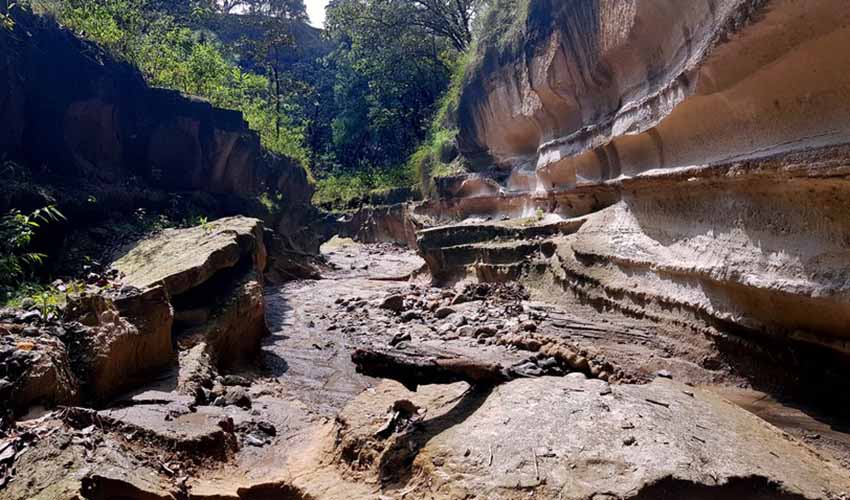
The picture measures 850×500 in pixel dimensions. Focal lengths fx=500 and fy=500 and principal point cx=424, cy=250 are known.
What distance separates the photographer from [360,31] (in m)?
26.1

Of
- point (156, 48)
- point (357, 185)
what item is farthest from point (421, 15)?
point (156, 48)

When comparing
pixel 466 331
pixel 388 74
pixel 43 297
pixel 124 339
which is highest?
pixel 388 74

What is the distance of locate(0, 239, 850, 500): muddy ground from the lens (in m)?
2.63

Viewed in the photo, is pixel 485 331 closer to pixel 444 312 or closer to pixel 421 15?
pixel 444 312

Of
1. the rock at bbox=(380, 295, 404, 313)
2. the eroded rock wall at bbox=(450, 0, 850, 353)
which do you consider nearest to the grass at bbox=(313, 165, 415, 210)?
the eroded rock wall at bbox=(450, 0, 850, 353)

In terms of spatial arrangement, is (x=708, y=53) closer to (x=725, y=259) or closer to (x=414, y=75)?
(x=725, y=259)

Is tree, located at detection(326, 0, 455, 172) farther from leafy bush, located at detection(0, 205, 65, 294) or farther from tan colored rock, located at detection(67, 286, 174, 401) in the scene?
tan colored rock, located at detection(67, 286, 174, 401)

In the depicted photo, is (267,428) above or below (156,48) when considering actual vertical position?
below

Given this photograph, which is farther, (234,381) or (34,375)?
(234,381)

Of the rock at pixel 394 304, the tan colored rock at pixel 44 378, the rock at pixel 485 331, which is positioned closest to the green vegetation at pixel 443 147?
the rock at pixel 394 304

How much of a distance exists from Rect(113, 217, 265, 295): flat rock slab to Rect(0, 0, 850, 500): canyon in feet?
0.18

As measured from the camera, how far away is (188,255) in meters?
6.86

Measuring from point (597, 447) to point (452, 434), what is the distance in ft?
2.89

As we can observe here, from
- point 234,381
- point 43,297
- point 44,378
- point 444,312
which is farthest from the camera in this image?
point 444,312
